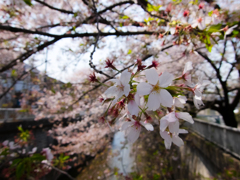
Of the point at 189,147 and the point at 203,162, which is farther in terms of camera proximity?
the point at 189,147

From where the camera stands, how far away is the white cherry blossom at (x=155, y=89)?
1.56ft

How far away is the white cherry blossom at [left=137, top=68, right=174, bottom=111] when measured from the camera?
0.47 m

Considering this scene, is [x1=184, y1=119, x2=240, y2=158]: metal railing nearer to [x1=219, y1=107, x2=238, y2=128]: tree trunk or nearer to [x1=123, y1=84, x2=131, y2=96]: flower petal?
[x1=219, y1=107, x2=238, y2=128]: tree trunk

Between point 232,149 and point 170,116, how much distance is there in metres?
4.32

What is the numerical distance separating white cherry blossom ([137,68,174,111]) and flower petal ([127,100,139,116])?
5 centimetres

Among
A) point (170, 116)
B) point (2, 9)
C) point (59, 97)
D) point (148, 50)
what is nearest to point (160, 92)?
point (170, 116)

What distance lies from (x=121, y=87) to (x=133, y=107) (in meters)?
0.09

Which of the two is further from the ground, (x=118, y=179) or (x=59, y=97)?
(x=59, y=97)

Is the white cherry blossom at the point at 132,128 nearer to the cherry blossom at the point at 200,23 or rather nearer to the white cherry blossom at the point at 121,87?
the white cherry blossom at the point at 121,87

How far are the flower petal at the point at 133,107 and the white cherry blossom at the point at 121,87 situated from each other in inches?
2.0

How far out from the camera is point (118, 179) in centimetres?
485

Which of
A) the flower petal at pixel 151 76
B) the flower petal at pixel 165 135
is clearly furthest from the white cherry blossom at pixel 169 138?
the flower petal at pixel 151 76

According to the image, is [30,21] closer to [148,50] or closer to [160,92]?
[148,50]

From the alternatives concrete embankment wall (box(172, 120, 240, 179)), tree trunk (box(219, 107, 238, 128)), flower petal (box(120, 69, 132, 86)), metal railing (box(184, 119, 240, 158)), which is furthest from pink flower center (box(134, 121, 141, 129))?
tree trunk (box(219, 107, 238, 128))
